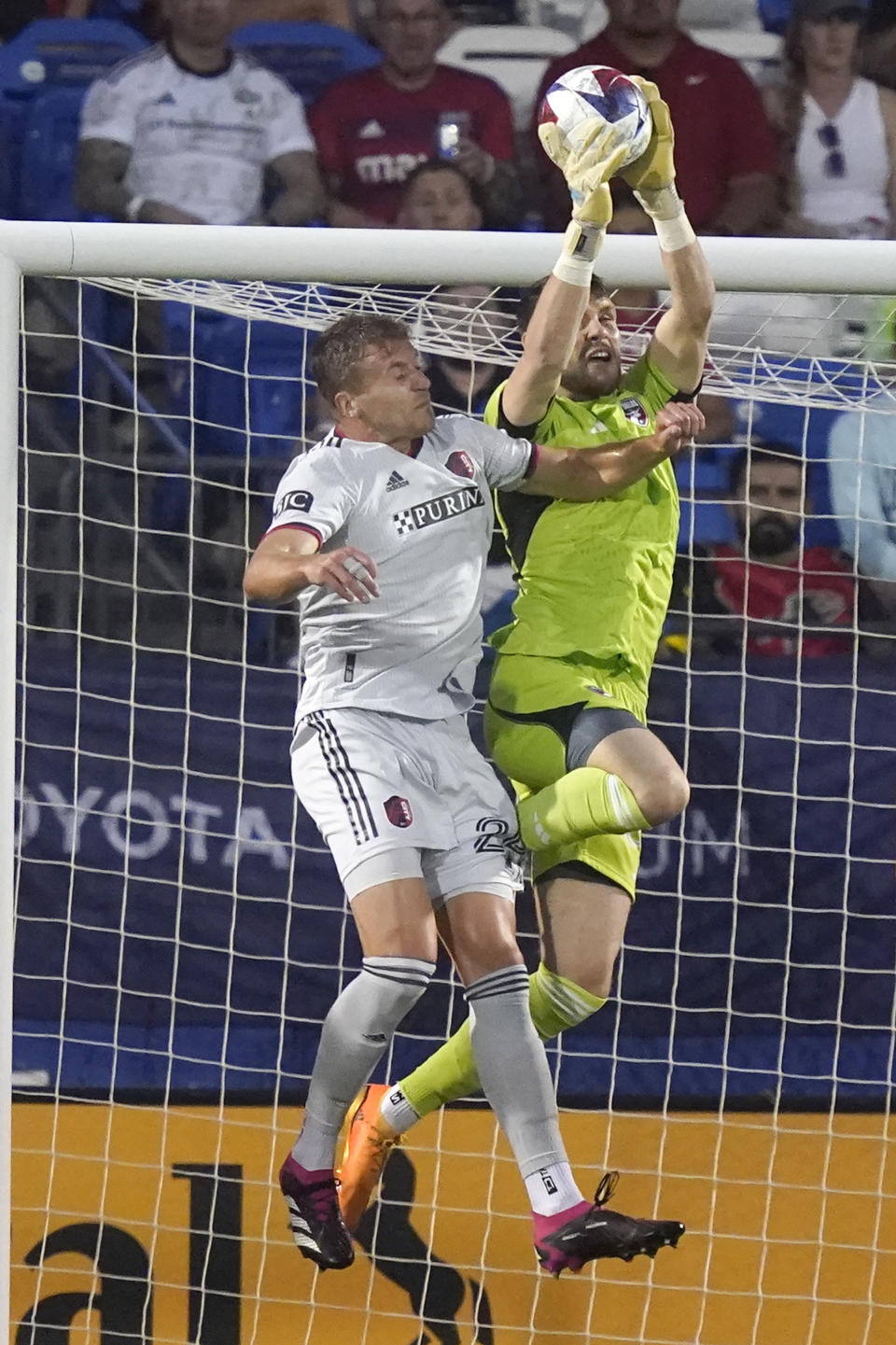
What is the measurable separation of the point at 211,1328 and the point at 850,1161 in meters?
1.58

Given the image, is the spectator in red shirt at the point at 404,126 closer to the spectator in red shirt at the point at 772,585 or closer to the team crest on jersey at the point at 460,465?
the spectator in red shirt at the point at 772,585

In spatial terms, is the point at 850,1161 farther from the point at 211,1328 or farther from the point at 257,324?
the point at 257,324

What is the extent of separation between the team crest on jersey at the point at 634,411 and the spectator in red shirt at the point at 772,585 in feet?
4.17

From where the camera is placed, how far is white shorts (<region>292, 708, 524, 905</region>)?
10.7 ft

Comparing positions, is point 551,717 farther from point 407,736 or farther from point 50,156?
point 50,156

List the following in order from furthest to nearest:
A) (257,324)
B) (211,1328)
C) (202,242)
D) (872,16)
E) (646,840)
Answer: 1. (872,16)
2. (257,324)
3. (646,840)
4. (211,1328)
5. (202,242)

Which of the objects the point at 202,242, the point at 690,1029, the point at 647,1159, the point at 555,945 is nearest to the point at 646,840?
the point at 690,1029

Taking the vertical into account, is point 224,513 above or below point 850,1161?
above

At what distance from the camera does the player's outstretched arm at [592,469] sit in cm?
345

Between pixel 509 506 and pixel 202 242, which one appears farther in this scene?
pixel 509 506

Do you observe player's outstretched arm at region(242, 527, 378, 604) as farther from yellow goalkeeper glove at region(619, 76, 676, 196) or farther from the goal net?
the goal net

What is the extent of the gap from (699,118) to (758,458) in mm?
1783

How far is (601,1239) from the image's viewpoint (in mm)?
3137

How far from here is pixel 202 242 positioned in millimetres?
3426
